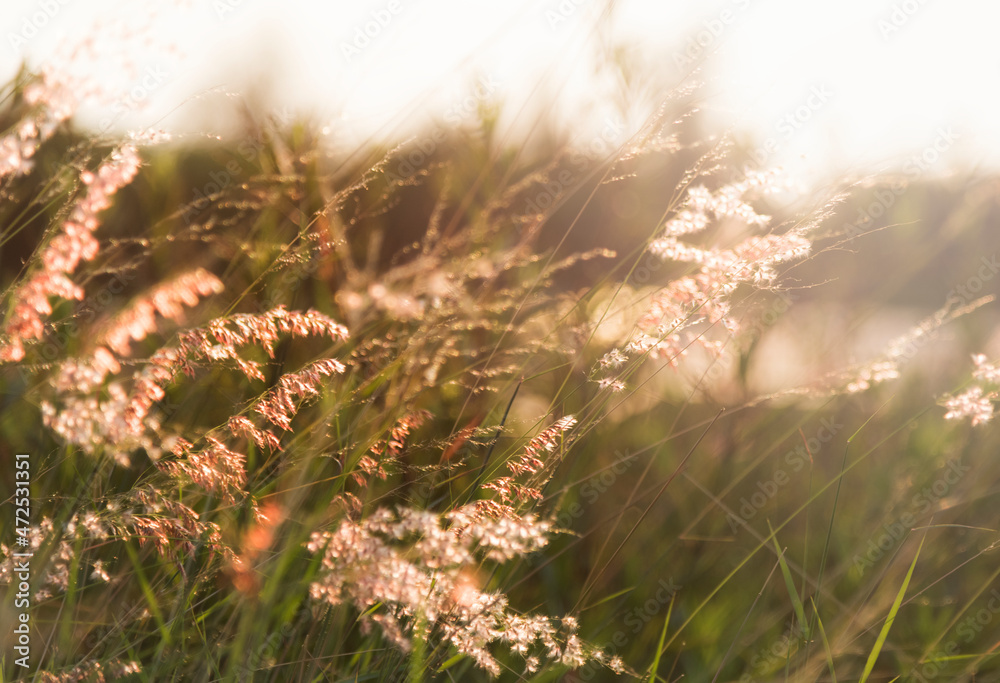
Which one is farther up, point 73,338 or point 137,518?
point 73,338

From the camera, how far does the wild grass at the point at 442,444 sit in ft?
3.53

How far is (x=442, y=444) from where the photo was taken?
1134mm

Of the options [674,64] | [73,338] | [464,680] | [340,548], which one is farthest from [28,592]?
[674,64]

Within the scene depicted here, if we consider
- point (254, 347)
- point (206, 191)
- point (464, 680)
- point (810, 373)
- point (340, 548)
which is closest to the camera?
point (340, 548)

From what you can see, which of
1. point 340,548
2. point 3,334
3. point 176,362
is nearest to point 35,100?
point 3,334

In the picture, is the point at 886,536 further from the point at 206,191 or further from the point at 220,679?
the point at 206,191

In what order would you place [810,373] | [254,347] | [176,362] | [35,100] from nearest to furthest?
[176,362], [35,100], [254,347], [810,373]

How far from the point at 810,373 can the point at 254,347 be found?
5.33 feet

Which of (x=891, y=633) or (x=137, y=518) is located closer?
(x=137, y=518)

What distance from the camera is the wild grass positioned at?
1076 millimetres

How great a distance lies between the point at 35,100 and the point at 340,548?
1.06 metres

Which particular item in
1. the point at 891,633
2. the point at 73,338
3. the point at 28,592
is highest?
the point at 73,338

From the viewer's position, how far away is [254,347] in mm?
1735

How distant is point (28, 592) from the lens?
3.55 ft
